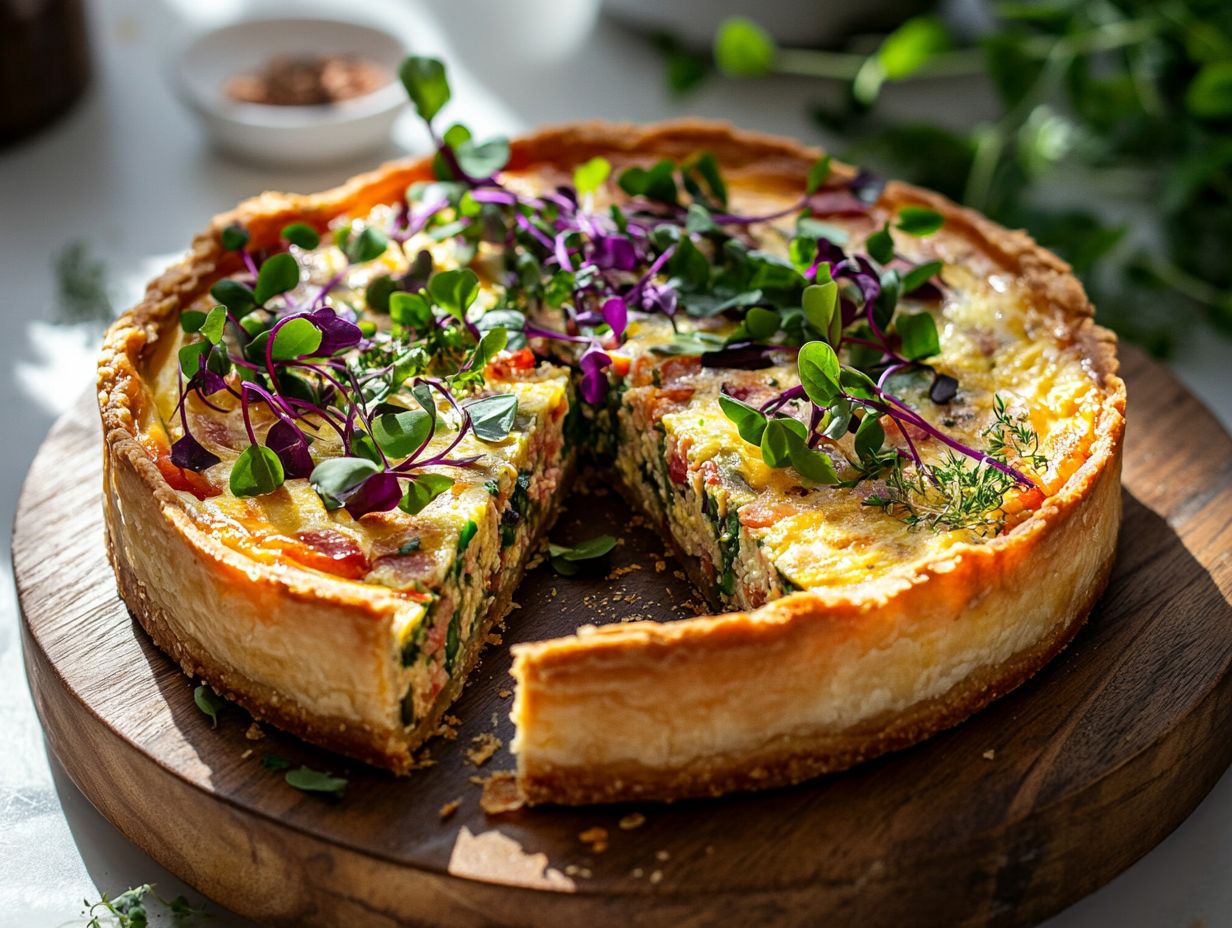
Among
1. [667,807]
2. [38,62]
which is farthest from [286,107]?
[667,807]

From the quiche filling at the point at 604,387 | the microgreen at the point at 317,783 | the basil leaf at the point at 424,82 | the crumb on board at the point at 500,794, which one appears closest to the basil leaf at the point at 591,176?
the quiche filling at the point at 604,387

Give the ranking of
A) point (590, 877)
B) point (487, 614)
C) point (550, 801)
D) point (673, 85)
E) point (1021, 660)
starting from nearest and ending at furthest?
point (590, 877) < point (550, 801) < point (1021, 660) < point (487, 614) < point (673, 85)

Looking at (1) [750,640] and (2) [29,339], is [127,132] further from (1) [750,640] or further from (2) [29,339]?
(1) [750,640]

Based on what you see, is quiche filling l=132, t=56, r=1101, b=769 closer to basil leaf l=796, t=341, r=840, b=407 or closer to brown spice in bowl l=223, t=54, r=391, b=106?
basil leaf l=796, t=341, r=840, b=407

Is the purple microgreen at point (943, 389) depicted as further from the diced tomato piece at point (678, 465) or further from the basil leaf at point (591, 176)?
the basil leaf at point (591, 176)

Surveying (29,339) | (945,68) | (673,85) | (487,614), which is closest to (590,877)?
(487,614)

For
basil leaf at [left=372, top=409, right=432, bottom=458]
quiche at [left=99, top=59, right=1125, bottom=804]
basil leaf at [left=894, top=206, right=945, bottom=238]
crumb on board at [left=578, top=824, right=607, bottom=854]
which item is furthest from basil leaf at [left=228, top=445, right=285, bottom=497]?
basil leaf at [left=894, top=206, right=945, bottom=238]
